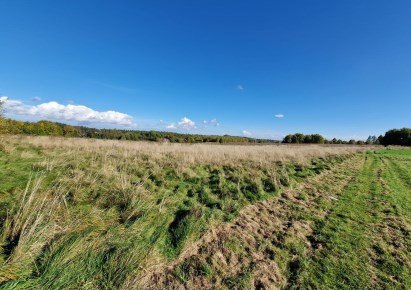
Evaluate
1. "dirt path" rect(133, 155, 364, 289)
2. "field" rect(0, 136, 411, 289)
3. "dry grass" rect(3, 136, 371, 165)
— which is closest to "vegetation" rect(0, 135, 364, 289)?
"field" rect(0, 136, 411, 289)

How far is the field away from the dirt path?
24mm

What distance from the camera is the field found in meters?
3.60

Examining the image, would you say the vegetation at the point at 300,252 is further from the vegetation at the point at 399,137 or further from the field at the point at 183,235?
the vegetation at the point at 399,137

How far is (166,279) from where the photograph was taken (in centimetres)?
399

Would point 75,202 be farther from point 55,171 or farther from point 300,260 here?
point 300,260

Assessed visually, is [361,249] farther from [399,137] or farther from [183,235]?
[399,137]

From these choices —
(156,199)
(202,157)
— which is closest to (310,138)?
(202,157)

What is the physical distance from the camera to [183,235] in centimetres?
502

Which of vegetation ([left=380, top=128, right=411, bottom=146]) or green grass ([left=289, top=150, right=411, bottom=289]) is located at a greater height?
vegetation ([left=380, top=128, right=411, bottom=146])

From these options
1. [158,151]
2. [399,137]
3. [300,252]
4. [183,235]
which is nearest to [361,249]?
[300,252]

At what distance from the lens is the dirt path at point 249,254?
4070 mm

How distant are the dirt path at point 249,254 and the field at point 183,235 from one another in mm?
24

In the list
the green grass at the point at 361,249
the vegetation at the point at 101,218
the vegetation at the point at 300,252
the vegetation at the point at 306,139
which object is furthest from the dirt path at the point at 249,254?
the vegetation at the point at 306,139

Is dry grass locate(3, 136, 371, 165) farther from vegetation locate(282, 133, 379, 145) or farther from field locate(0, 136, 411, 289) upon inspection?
vegetation locate(282, 133, 379, 145)
